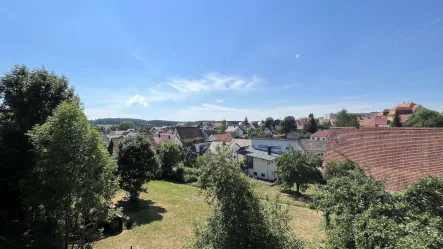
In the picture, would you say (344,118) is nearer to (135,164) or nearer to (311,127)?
(311,127)

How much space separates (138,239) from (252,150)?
95.0 feet

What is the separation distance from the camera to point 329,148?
22.3m

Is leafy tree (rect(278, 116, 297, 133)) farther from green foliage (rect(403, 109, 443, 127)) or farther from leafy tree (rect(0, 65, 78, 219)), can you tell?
leafy tree (rect(0, 65, 78, 219))

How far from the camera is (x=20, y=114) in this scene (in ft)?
41.5

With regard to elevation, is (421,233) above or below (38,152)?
below

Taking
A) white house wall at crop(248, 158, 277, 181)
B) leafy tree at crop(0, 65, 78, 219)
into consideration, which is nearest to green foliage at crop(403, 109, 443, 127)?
white house wall at crop(248, 158, 277, 181)

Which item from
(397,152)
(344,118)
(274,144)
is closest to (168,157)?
(274,144)

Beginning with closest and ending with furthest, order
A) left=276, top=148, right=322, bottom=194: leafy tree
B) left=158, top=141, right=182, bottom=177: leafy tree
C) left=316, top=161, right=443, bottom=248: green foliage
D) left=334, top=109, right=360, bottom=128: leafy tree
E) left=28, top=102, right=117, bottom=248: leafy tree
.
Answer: left=316, top=161, right=443, bottom=248: green foliage → left=28, top=102, right=117, bottom=248: leafy tree → left=276, top=148, right=322, bottom=194: leafy tree → left=158, top=141, right=182, bottom=177: leafy tree → left=334, top=109, right=360, bottom=128: leafy tree

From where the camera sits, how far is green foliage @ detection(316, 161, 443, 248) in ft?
16.9

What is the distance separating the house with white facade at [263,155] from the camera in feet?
115

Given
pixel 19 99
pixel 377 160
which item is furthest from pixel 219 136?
pixel 19 99

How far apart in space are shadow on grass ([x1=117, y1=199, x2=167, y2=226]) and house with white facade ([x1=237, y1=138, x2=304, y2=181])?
17.3 m

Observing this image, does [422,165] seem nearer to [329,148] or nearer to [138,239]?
[329,148]

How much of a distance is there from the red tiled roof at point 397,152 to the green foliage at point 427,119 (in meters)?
58.0
